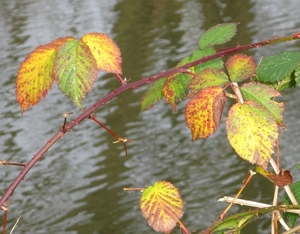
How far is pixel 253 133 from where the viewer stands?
52 cm

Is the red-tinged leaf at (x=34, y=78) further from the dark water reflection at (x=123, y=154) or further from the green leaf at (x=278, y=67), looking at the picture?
the dark water reflection at (x=123, y=154)

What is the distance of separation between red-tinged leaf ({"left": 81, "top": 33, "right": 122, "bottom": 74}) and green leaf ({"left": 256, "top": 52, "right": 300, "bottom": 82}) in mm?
202

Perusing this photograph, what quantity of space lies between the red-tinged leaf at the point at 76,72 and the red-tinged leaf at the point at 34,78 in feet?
0.08

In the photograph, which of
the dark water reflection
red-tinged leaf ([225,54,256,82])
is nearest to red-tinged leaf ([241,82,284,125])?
red-tinged leaf ([225,54,256,82])

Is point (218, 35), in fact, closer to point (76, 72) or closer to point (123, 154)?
point (76, 72)

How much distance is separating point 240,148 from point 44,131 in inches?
107

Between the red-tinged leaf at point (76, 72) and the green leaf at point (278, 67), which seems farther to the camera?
the green leaf at point (278, 67)

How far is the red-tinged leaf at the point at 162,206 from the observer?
0.52 meters

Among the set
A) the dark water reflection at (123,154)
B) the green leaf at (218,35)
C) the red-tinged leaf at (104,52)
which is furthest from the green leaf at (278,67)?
the dark water reflection at (123,154)

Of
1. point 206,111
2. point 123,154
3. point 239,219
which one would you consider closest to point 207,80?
point 206,111

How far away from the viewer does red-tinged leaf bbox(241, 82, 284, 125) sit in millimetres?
549

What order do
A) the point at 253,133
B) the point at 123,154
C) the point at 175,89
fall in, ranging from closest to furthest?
the point at 253,133 → the point at 175,89 → the point at 123,154

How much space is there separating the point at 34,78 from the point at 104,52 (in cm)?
7

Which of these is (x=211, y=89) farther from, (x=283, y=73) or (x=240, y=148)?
(x=283, y=73)
